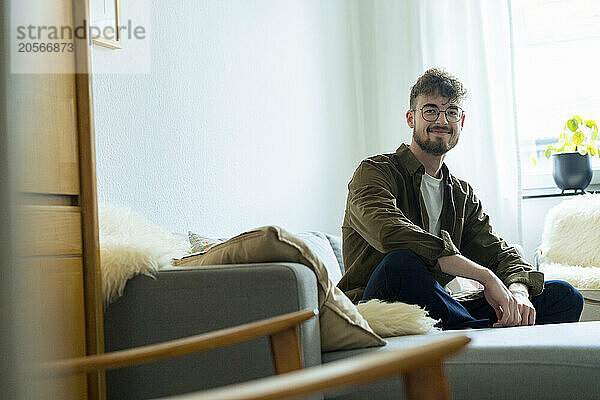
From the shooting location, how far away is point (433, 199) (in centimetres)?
255

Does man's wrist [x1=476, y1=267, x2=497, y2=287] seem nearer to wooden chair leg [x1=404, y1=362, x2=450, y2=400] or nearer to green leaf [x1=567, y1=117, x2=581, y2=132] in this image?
wooden chair leg [x1=404, y1=362, x2=450, y2=400]

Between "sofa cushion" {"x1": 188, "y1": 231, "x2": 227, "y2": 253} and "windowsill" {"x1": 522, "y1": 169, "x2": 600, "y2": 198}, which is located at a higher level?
"windowsill" {"x1": 522, "y1": 169, "x2": 600, "y2": 198}

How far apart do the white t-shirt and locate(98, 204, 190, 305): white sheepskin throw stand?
41.3 inches

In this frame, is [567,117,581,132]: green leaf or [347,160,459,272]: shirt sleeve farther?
[567,117,581,132]: green leaf

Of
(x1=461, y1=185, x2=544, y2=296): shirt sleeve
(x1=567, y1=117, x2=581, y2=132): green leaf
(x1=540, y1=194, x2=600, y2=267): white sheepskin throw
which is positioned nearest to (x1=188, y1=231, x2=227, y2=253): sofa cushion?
(x1=461, y1=185, x2=544, y2=296): shirt sleeve

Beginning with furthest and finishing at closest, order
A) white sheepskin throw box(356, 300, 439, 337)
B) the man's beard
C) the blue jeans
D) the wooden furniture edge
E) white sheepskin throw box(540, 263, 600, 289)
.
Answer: white sheepskin throw box(540, 263, 600, 289) < the man's beard < the blue jeans < white sheepskin throw box(356, 300, 439, 337) < the wooden furniture edge

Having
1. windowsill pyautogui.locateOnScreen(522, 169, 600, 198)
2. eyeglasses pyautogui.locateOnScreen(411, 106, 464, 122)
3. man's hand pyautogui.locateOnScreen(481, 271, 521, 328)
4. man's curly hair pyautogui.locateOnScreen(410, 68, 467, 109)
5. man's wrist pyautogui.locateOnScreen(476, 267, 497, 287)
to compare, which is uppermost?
man's curly hair pyautogui.locateOnScreen(410, 68, 467, 109)

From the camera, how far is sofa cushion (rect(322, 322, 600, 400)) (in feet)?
4.95

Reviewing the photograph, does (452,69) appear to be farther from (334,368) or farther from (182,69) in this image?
(334,368)

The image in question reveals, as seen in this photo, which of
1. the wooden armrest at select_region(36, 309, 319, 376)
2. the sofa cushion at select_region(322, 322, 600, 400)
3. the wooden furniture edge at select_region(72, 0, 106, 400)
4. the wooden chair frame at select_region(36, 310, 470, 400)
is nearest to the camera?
the wooden chair frame at select_region(36, 310, 470, 400)

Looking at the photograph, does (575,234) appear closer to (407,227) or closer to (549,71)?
(549,71)

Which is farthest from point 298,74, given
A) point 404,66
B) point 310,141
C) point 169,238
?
point 169,238

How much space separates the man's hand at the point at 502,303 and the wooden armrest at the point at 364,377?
4.47 feet

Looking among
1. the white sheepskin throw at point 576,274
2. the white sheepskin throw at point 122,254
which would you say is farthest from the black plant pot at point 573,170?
the white sheepskin throw at point 122,254
